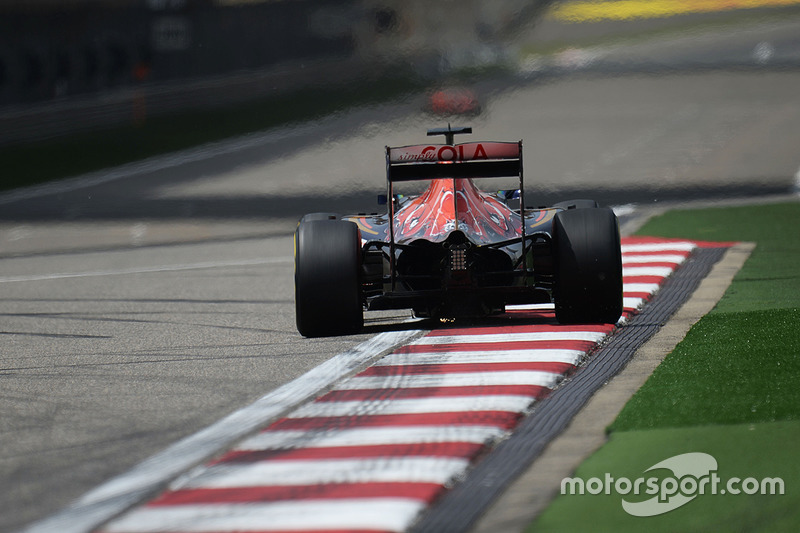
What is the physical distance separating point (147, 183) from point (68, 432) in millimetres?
18393

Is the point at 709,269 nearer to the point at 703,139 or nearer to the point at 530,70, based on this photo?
the point at 530,70

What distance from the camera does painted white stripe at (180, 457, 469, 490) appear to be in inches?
214

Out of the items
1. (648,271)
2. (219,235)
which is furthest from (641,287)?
(219,235)

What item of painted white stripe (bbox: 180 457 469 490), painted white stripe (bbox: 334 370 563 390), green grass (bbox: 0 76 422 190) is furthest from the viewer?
green grass (bbox: 0 76 422 190)

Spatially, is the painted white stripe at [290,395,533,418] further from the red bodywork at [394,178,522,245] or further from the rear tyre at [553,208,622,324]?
the red bodywork at [394,178,522,245]

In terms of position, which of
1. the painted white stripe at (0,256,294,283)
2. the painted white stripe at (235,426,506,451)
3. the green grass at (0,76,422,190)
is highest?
the green grass at (0,76,422,190)

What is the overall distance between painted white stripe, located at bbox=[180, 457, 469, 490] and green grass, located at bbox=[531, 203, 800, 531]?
0.59m

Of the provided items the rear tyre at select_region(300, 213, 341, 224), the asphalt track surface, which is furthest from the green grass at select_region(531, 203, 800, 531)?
the rear tyre at select_region(300, 213, 341, 224)

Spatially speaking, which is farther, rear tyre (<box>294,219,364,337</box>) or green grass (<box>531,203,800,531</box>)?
rear tyre (<box>294,219,364,337</box>)

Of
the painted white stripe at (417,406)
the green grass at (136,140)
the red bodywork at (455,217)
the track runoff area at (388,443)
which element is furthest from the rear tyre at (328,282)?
the green grass at (136,140)

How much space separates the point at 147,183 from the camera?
24.6 metres

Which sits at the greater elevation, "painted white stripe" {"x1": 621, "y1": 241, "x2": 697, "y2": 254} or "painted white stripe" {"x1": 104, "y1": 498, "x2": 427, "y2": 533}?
"painted white stripe" {"x1": 621, "y1": 241, "x2": 697, "y2": 254}

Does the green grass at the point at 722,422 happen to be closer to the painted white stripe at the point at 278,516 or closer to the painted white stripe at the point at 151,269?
the painted white stripe at the point at 278,516

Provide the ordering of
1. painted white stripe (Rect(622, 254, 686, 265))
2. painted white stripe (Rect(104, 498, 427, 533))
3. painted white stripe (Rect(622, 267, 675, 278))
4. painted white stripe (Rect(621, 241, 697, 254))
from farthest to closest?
painted white stripe (Rect(621, 241, 697, 254)) < painted white stripe (Rect(622, 254, 686, 265)) < painted white stripe (Rect(622, 267, 675, 278)) < painted white stripe (Rect(104, 498, 427, 533))
